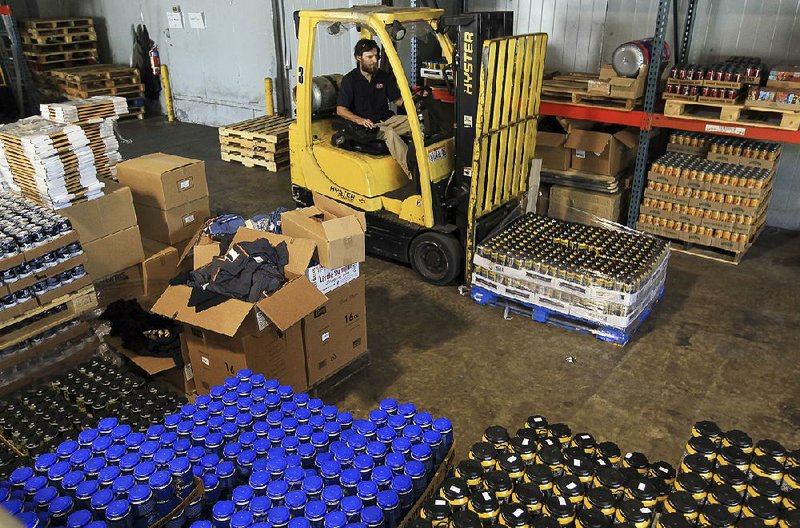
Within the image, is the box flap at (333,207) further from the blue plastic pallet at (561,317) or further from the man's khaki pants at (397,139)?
the blue plastic pallet at (561,317)

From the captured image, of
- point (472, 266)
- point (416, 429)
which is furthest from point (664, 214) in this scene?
point (416, 429)

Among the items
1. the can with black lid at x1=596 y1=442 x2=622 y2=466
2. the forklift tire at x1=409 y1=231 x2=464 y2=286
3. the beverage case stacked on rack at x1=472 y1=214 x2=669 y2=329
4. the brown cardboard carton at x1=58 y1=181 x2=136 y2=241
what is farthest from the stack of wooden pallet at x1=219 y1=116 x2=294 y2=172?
the can with black lid at x1=596 y1=442 x2=622 y2=466

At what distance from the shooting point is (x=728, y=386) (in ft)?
16.4

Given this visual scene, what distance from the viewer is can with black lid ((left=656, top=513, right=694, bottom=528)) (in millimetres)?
2363

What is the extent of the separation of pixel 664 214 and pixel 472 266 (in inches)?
102

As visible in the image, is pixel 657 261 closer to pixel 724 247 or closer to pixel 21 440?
pixel 724 247

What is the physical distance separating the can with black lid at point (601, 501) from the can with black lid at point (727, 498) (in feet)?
1.24

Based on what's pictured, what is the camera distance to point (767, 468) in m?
2.62

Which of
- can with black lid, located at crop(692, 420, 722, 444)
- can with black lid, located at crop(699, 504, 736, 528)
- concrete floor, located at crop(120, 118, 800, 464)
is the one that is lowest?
concrete floor, located at crop(120, 118, 800, 464)

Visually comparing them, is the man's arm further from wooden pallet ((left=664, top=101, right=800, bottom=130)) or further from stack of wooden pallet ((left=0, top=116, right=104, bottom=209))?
wooden pallet ((left=664, top=101, right=800, bottom=130))

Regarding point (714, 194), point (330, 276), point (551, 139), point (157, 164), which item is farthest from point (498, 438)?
point (551, 139)

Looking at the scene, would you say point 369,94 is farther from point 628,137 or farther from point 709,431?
point 709,431

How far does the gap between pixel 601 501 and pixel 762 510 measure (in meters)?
0.58

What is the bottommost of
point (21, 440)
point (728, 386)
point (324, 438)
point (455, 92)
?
point (728, 386)
